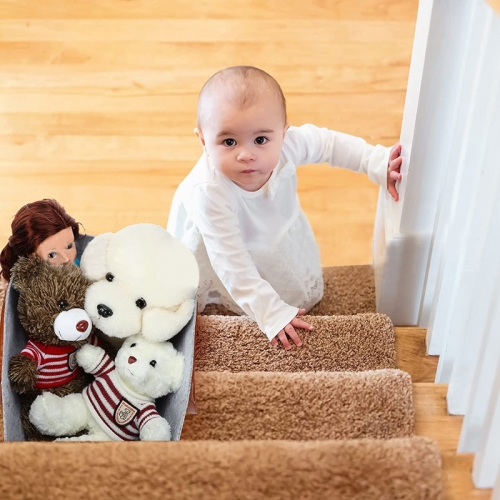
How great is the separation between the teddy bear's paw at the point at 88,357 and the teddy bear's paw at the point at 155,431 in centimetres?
12

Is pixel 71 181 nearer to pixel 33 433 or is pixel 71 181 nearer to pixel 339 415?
pixel 33 433

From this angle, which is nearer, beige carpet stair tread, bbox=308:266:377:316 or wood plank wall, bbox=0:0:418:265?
beige carpet stair tread, bbox=308:266:377:316

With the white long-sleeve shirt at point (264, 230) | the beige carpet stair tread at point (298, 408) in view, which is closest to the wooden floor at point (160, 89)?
the white long-sleeve shirt at point (264, 230)

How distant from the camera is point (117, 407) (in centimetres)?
109

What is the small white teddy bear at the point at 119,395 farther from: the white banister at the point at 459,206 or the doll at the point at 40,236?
the white banister at the point at 459,206

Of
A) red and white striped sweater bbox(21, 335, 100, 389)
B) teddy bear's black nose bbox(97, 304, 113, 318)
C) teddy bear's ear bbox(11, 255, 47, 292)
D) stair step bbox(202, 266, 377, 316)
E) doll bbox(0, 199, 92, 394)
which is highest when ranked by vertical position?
doll bbox(0, 199, 92, 394)

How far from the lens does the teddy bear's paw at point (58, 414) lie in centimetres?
106

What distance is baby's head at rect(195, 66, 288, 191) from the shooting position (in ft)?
4.06

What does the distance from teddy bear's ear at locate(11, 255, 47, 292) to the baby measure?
1.23ft

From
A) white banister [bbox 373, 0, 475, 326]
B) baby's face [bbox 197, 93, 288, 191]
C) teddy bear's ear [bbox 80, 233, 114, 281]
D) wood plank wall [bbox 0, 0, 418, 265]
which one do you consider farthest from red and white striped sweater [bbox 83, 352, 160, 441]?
wood plank wall [bbox 0, 0, 418, 265]

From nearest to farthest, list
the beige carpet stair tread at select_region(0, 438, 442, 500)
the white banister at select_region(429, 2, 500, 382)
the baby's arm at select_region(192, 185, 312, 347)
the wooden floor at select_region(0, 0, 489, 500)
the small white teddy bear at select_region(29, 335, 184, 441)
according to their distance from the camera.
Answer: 1. the beige carpet stair tread at select_region(0, 438, 442, 500)
2. the white banister at select_region(429, 2, 500, 382)
3. the small white teddy bear at select_region(29, 335, 184, 441)
4. the baby's arm at select_region(192, 185, 312, 347)
5. the wooden floor at select_region(0, 0, 489, 500)

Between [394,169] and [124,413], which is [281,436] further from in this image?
[394,169]

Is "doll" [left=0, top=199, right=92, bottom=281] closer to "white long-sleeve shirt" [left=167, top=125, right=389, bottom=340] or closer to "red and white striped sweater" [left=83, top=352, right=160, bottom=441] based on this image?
"red and white striped sweater" [left=83, top=352, right=160, bottom=441]

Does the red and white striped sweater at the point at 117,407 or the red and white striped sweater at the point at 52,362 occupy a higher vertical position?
the red and white striped sweater at the point at 52,362
